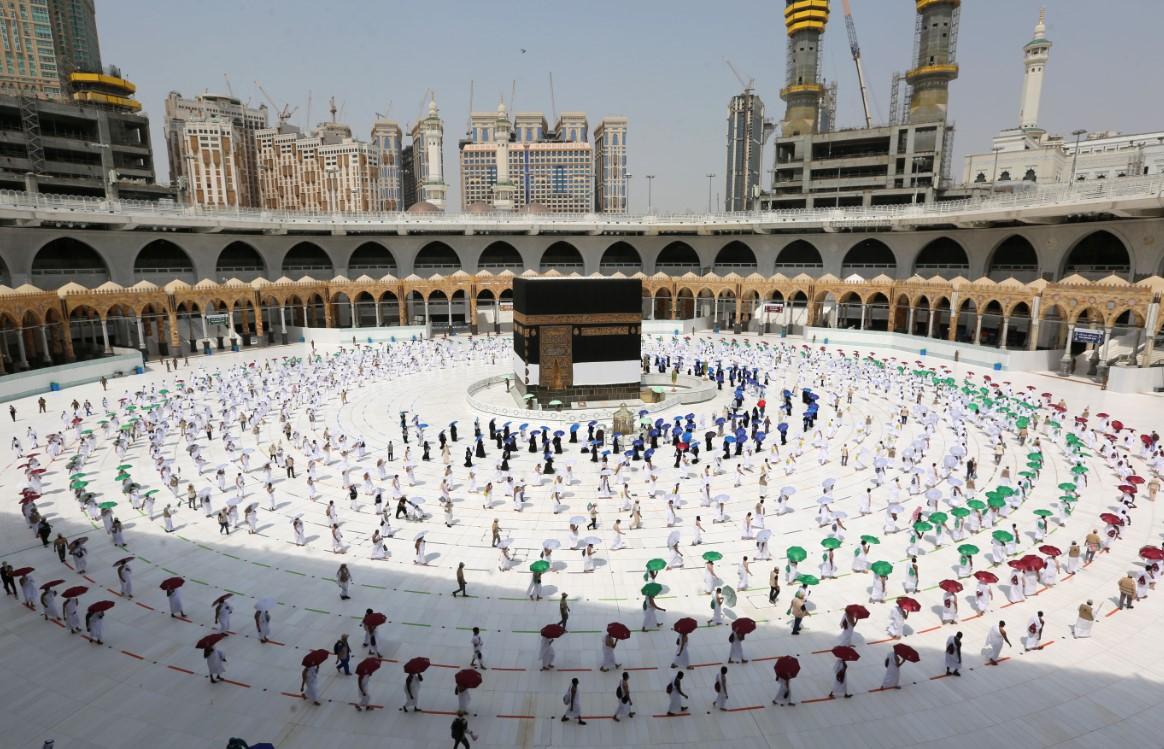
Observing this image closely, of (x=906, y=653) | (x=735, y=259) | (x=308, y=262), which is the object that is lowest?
(x=906, y=653)

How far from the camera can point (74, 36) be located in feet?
235

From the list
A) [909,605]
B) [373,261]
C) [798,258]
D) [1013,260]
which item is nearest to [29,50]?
[373,261]

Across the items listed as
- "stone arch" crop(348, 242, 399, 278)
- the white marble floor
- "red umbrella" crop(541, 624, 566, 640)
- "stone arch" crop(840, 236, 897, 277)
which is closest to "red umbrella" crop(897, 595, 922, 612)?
the white marble floor

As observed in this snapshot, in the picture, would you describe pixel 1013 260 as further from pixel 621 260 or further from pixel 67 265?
pixel 67 265

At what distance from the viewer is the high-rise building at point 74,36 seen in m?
69.1

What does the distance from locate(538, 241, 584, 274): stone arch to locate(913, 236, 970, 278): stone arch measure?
2800 cm

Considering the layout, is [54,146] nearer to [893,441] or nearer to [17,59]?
[17,59]

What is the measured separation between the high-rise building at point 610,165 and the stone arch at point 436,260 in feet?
317

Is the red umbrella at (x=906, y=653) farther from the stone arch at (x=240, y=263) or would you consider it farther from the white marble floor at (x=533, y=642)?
the stone arch at (x=240, y=263)

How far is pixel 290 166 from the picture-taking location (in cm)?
12050

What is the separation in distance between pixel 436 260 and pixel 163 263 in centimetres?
2052

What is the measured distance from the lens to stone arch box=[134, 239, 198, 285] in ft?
144

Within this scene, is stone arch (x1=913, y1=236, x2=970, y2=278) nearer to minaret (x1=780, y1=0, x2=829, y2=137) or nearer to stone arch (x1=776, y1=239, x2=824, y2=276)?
stone arch (x1=776, y1=239, x2=824, y2=276)

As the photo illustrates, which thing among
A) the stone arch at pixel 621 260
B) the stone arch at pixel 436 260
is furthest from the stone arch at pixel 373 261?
the stone arch at pixel 621 260
